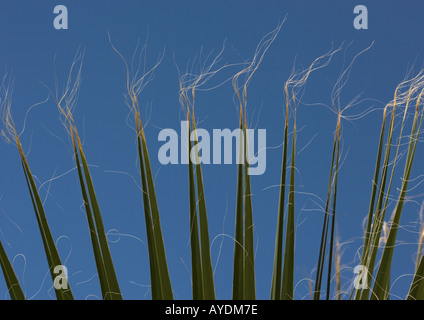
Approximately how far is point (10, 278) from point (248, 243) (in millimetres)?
474

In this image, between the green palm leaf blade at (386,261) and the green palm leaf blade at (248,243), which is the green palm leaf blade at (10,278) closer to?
the green palm leaf blade at (248,243)

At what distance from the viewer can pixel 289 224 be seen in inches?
46.2

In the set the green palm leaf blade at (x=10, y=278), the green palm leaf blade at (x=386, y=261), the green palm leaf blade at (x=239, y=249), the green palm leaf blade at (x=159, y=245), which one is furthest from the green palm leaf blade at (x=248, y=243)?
the green palm leaf blade at (x=10, y=278)

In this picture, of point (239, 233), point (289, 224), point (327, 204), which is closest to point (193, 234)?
point (239, 233)

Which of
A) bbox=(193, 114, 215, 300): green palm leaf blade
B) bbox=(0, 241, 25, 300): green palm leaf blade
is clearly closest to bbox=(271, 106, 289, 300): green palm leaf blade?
bbox=(193, 114, 215, 300): green palm leaf blade

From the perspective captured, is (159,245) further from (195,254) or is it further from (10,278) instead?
(10,278)

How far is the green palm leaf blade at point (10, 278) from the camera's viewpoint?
116cm

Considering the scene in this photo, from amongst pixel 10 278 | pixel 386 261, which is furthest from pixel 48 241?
pixel 386 261

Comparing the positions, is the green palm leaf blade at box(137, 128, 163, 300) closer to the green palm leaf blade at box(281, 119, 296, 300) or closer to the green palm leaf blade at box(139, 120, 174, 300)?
the green palm leaf blade at box(139, 120, 174, 300)

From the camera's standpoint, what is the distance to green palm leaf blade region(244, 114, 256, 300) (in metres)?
1.12

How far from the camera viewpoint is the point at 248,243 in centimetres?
114

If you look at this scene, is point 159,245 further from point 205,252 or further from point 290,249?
point 290,249
